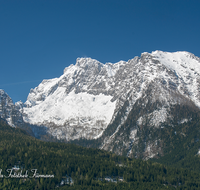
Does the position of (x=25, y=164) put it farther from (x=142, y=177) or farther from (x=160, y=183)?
(x=160, y=183)

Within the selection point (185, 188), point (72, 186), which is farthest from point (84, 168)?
point (185, 188)

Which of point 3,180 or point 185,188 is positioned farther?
point 185,188

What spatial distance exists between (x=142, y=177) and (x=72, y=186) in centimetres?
5458

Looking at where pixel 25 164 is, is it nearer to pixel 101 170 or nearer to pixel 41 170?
pixel 41 170

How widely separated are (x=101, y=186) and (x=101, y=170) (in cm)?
2665

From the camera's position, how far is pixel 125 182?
18612 cm

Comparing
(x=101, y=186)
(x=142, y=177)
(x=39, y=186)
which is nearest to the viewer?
(x=39, y=186)

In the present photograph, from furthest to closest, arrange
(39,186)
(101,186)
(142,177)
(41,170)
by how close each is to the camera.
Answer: (142,177) < (41,170) < (101,186) < (39,186)

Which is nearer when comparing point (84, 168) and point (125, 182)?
point (125, 182)

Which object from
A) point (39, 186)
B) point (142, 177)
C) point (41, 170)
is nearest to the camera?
point (39, 186)

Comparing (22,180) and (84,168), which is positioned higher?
(84,168)

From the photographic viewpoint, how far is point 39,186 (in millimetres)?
160875

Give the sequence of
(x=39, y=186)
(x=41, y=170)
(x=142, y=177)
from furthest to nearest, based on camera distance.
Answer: (x=142, y=177), (x=41, y=170), (x=39, y=186)

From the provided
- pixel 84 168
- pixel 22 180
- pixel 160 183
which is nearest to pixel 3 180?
pixel 22 180
